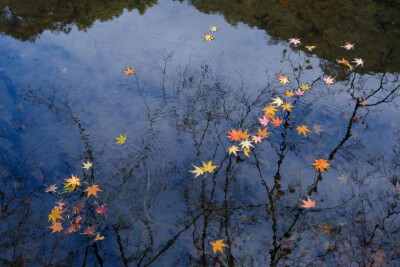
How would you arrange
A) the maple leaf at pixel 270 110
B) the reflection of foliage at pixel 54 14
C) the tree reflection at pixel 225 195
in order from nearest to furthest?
1. the tree reflection at pixel 225 195
2. the maple leaf at pixel 270 110
3. the reflection of foliage at pixel 54 14

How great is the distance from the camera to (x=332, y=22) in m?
5.72

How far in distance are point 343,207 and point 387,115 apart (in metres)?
1.75

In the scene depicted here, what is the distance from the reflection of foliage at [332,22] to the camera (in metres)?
5.07

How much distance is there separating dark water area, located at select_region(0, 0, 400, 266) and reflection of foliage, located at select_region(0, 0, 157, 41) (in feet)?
0.15

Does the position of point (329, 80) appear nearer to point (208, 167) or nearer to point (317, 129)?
point (317, 129)

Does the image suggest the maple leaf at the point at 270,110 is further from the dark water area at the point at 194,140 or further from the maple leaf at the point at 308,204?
the maple leaf at the point at 308,204

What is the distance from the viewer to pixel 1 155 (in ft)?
11.2

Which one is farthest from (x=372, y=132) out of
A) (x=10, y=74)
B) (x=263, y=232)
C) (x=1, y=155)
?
(x=10, y=74)

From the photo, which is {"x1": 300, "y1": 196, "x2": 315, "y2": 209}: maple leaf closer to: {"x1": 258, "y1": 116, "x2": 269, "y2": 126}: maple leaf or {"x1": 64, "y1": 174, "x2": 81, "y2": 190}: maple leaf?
{"x1": 258, "y1": 116, "x2": 269, "y2": 126}: maple leaf

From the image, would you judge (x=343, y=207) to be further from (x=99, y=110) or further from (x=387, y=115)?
(x=99, y=110)

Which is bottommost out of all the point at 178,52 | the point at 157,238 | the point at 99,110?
the point at 157,238

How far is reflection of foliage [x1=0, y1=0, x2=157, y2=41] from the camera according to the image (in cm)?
543

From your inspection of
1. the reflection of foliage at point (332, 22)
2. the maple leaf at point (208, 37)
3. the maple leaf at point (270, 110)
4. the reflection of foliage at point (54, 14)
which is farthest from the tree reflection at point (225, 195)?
the reflection of foliage at point (54, 14)

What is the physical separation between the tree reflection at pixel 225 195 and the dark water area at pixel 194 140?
0.05ft
